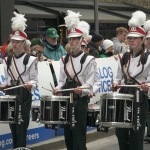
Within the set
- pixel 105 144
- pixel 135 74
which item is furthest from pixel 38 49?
pixel 135 74

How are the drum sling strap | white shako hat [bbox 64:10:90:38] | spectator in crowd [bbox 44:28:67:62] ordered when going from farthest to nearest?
spectator in crowd [bbox 44:28:67:62]
the drum sling strap
white shako hat [bbox 64:10:90:38]

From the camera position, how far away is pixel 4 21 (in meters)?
14.8

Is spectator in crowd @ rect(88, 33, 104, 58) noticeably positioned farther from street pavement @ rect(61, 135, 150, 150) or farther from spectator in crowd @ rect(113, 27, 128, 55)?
street pavement @ rect(61, 135, 150, 150)

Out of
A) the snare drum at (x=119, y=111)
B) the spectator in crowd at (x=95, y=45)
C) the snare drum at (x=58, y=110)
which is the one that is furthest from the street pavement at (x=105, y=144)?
the snare drum at (x=119, y=111)

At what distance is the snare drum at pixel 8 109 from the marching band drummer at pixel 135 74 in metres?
1.37

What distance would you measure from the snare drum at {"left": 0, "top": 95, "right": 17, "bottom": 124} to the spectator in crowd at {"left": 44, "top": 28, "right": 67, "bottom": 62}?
3.32 m

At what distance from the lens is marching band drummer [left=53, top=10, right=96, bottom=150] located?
7094 millimetres

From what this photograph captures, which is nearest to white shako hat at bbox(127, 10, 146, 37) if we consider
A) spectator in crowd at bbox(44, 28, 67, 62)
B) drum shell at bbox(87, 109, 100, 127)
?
drum shell at bbox(87, 109, 100, 127)

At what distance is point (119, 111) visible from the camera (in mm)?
6613

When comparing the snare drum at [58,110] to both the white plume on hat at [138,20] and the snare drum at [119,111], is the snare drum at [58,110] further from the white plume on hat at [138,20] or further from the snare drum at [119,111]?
the white plume on hat at [138,20]

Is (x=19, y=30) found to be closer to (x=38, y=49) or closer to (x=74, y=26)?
(x=74, y=26)

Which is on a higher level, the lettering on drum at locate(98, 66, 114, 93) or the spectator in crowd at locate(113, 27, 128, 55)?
the spectator in crowd at locate(113, 27, 128, 55)

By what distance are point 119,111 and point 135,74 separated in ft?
2.02

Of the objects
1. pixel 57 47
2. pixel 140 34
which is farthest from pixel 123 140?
pixel 57 47
